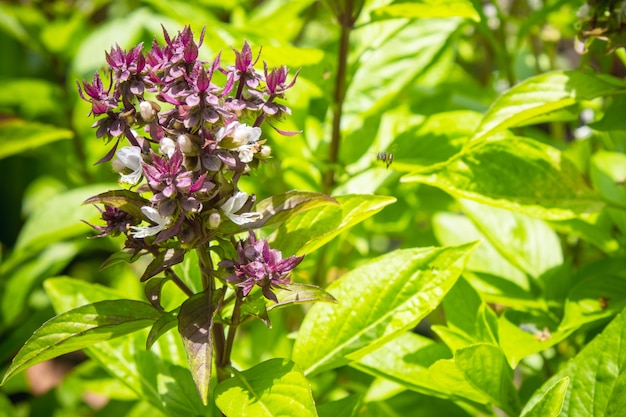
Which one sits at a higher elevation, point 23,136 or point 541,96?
point 23,136

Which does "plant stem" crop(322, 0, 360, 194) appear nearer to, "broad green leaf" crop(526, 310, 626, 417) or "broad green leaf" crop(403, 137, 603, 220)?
"broad green leaf" crop(403, 137, 603, 220)

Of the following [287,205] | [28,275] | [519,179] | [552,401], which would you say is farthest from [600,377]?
[28,275]

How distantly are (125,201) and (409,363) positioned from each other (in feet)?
1.50

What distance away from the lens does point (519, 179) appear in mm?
974

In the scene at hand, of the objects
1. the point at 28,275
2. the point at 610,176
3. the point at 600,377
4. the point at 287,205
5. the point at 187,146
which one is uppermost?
the point at 187,146

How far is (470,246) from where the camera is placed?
0.86 meters

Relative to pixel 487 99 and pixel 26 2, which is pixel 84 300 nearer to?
pixel 487 99

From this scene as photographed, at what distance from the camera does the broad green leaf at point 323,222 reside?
768mm

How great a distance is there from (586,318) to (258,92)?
0.54m

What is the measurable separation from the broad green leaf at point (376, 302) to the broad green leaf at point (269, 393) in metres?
0.12

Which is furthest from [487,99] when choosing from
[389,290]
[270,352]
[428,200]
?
[389,290]

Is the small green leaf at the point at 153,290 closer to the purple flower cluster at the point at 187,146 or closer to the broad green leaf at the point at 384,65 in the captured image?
the purple flower cluster at the point at 187,146

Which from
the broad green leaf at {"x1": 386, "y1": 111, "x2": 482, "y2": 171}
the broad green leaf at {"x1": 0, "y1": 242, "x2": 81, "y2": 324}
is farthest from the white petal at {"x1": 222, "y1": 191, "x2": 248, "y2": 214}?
the broad green leaf at {"x1": 0, "y1": 242, "x2": 81, "y2": 324}

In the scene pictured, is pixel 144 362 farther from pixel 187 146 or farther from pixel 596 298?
pixel 596 298
